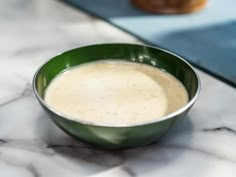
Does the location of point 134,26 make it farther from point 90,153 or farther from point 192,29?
point 90,153

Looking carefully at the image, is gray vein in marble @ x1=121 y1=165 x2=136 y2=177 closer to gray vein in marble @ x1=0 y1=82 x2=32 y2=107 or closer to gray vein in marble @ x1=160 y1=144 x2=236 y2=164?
gray vein in marble @ x1=160 y1=144 x2=236 y2=164

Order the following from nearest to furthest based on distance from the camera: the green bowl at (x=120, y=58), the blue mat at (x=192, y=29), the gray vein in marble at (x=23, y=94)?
the green bowl at (x=120, y=58) < the gray vein in marble at (x=23, y=94) < the blue mat at (x=192, y=29)

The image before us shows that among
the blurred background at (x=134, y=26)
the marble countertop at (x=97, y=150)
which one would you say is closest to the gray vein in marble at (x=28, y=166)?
the marble countertop at (x=97, y=150)

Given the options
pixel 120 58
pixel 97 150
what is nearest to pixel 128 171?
pixel 97 150

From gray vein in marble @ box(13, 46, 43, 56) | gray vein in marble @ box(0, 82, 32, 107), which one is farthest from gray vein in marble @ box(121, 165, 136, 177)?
gray vein in marble @ box(13, 46, 43, 56)

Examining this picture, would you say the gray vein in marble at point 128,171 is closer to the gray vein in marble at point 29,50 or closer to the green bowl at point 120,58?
the green bowl at point 120,58

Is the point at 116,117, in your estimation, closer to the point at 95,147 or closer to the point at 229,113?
Answer: the point at 95,147

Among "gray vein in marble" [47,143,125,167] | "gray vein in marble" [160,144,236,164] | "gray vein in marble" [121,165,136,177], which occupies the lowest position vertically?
"gray vein in marble" [47,143,125,167]
